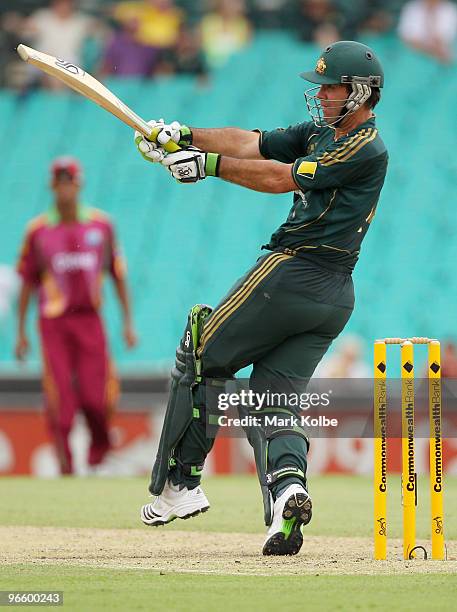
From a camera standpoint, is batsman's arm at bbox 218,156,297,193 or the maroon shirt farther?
the maroon shirt

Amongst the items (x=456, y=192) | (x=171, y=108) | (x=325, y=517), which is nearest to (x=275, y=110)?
(x=171, y=108)

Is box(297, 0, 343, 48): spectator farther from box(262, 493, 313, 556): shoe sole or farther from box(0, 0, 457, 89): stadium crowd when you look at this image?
box(262, 493, 313, 556): shoe sole

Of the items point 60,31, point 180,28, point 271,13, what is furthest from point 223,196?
point 60,31

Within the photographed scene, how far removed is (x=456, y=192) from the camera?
50.0ft

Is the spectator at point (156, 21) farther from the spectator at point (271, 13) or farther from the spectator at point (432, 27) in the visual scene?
the spectator at point (432, 27)

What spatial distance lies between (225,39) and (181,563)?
12293 mm

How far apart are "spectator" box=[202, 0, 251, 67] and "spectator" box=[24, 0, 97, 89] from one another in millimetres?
1389

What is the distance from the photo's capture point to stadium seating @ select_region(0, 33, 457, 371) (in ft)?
47.5

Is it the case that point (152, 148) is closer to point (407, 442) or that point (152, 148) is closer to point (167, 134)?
point (167, 134)

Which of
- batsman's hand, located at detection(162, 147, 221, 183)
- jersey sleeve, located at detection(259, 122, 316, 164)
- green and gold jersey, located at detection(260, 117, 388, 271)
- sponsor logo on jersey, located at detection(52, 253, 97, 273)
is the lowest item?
green and gold jersey, located at detection(260, 117, 388, 271)

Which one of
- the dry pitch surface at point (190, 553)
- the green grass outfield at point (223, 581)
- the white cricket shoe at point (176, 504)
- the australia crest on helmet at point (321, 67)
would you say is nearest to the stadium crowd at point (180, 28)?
the green grass outfield at point (223, 581)

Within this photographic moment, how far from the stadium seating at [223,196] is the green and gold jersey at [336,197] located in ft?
25.4

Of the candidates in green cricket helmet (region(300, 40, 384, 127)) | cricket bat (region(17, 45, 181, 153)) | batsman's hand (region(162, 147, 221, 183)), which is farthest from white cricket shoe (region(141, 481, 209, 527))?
green cricket helmet (region(300, 40, 384, 127))

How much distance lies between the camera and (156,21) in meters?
16.5
